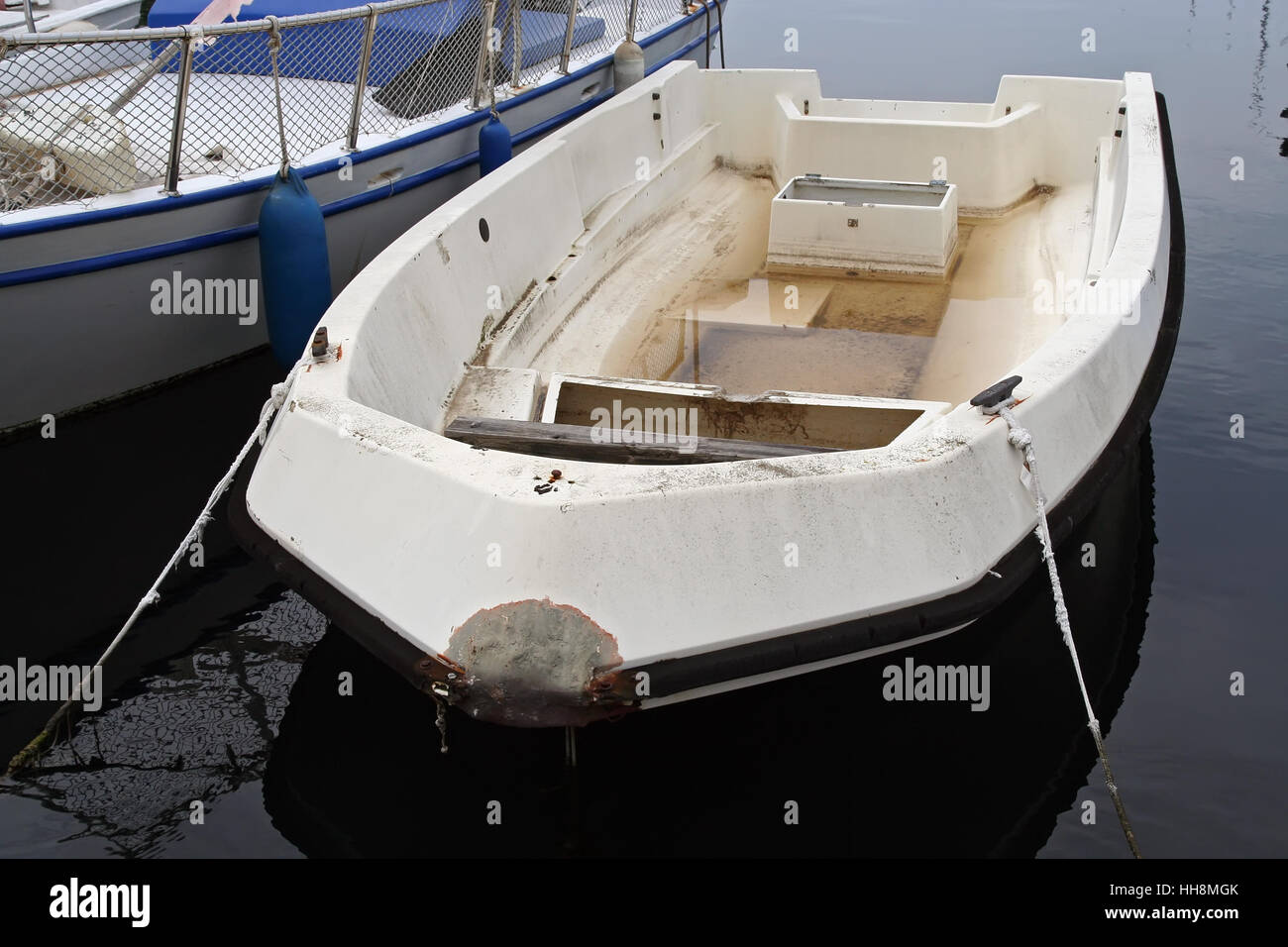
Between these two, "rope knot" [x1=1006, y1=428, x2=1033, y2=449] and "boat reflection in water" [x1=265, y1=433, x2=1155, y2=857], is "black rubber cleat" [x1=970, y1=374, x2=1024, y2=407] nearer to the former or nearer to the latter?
"rope knot" [x1=1006, y1=428, x2=1033, y2=449]

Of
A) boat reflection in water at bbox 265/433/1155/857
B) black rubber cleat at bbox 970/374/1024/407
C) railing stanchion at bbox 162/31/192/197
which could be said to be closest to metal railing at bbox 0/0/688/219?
railing stanchion at bbox 162/31/192/197

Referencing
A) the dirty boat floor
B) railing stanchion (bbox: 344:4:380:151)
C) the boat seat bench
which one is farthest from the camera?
railing stanchion (bbox: 344:4:380:151)

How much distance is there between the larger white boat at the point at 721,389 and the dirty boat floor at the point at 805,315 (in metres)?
0.02

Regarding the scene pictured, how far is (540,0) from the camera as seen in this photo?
7.73m

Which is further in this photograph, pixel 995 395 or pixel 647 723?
pixel 995 395

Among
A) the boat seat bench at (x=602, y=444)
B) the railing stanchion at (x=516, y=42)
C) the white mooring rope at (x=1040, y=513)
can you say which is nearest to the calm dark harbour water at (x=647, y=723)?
the white mooring rope at (x=1040, y=513)

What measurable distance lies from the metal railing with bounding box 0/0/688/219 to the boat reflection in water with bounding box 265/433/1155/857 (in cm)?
273

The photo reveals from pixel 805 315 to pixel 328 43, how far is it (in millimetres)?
2672

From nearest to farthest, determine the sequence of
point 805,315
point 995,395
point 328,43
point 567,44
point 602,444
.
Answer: point 995,395 < point 602,444 < point 805,315 < point 328,43 < point 567,44

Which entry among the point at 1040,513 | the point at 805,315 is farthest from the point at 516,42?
the point at 1040,513

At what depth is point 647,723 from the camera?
9.46 ft

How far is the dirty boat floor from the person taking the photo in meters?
4.80

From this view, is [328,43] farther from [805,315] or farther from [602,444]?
[602,444]

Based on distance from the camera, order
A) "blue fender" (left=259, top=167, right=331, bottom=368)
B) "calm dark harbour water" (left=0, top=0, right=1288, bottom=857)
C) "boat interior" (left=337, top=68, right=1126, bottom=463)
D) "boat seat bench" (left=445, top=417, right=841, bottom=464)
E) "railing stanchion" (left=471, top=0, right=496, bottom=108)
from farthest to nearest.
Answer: "railing stanchion" (left=471, top=0, right=496, bottom=108), "blue fender" (left=259, top=167, right=331, bottom=368), "boat interior" (left=337, top=68, right=1126, bottom=463), "boat seat bench" (left=445, top=417, right=841, bottom=464), "calm dark harbour water" (left=0, top=0, right=1288, bottom=857)
